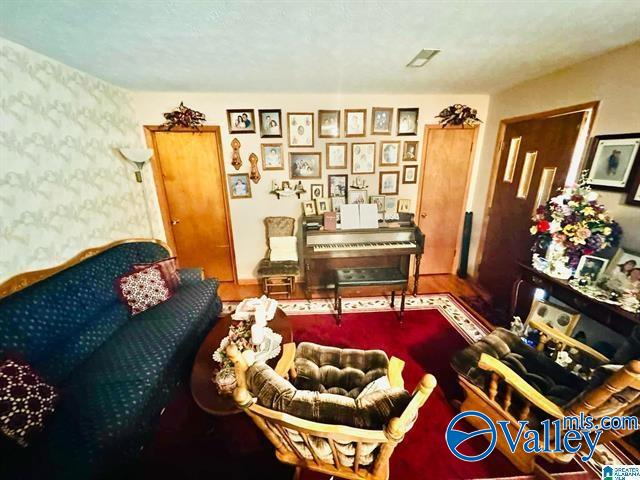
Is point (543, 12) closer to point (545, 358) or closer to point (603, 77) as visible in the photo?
point (603, 77)

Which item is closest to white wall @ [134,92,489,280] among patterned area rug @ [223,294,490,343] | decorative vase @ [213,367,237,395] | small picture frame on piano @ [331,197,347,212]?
small picture frame on piano @ [331,197,347,212]

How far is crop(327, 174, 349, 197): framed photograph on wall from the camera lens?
3.23 meters

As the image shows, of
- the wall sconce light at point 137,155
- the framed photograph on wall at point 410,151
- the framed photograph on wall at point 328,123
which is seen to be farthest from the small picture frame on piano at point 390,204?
the wall sconce light at point 137,155

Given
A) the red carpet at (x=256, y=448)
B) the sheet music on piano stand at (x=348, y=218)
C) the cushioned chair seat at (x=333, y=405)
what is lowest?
the red carpet at (x=256, y=448)

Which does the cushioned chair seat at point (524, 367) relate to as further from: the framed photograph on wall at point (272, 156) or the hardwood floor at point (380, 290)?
the framed photograph on wall at point (272, 156)

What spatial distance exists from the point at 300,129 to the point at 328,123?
1.18 feet

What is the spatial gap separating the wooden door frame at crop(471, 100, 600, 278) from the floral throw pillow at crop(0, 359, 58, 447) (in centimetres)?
405

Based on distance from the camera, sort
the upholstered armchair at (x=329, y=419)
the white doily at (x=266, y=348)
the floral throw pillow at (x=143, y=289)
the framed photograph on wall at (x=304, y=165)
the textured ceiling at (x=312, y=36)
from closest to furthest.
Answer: the upholstered armchair at (x=329, y=419)
the textured ceiling at (x=312, y=36)
the white doily at (x=266, y=348)
the floral throw pillow at (x=143, y=289)
the framed photograph on wall at (x=304, y=165)

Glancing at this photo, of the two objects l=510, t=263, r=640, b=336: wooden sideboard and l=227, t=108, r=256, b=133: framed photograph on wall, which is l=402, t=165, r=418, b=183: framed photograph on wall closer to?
l=510, t=263, r=640, b=336: wooden sideboard

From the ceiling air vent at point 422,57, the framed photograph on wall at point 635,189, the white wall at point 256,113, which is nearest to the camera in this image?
the framed photograph on wall at point 635,189

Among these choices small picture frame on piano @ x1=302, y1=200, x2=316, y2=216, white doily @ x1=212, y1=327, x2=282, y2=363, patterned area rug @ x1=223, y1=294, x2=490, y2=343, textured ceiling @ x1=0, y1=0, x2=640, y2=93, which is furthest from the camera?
small picture frame on piano @ x1=302, y1=200, x2=316, y2=216

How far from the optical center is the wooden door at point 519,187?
7.29ft

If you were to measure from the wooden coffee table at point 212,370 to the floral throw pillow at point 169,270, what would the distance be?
79cm

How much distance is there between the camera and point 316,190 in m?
3.24
